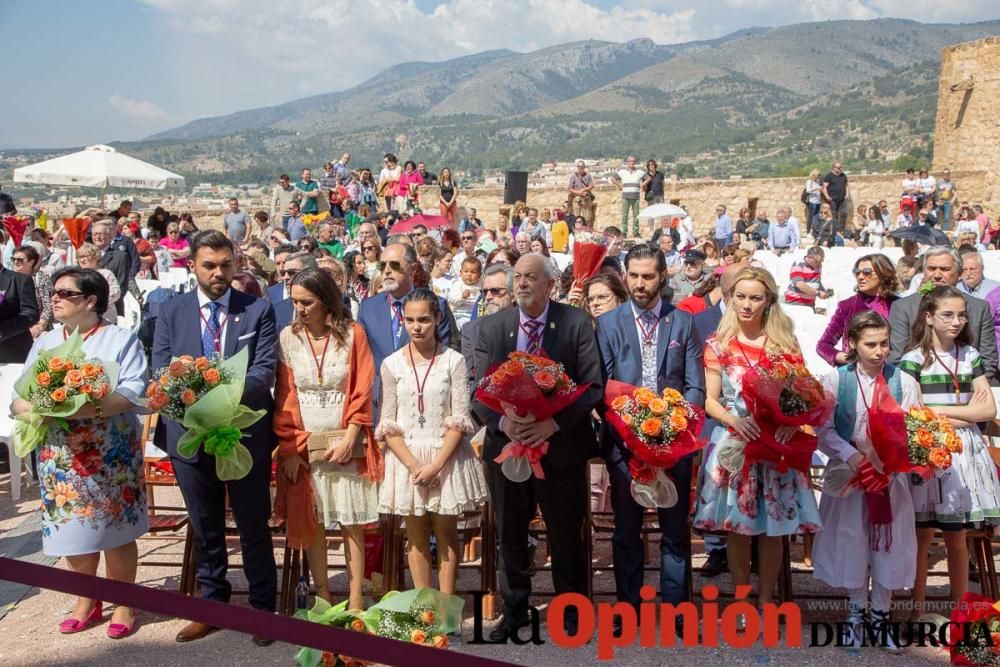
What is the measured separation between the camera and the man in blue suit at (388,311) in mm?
5430

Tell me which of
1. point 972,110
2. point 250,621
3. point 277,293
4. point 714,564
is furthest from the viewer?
point 972,110

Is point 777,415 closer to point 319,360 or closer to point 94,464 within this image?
point 319,360

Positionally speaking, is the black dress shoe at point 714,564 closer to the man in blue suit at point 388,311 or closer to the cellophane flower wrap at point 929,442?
the cellophane flower wrap at point 929,442

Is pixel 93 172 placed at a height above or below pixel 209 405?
above

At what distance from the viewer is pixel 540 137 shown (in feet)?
501

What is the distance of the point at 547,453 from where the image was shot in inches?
169

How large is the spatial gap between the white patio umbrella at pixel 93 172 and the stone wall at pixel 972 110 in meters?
25.9

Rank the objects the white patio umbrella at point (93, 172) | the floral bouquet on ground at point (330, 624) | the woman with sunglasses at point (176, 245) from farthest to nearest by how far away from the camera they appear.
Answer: the white patio umbrella at point (93, 172) → the woman with sunglasses at point (176, 245) → the floral bouquet on ground at point (330, 624)

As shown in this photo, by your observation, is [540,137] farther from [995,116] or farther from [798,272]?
[798,272]

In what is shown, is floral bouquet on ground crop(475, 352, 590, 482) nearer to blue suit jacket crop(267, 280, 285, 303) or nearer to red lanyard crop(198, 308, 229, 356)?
red lanyard crop(198, 308, 229, 356)

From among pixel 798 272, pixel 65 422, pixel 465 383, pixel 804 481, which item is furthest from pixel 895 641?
pixel 798 272

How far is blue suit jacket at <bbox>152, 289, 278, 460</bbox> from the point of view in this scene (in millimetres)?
4453

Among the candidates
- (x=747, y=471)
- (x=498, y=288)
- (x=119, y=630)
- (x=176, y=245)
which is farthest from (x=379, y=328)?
(x=176, y=245)

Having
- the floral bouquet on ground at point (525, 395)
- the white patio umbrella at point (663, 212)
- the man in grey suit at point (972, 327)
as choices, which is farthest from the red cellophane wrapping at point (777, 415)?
the white patio umbrella at point (663, 212)
